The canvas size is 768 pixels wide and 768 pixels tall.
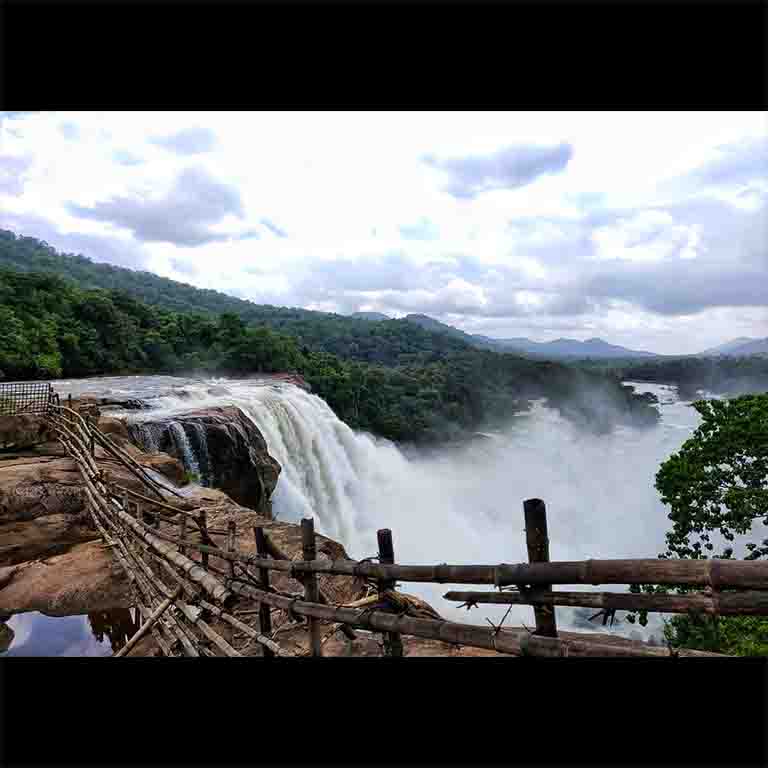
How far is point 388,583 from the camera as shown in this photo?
229cm

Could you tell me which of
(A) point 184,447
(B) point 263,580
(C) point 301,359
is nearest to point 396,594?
(B) point 263,580

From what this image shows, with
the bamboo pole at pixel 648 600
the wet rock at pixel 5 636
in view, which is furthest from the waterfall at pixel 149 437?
the bamboo pole at pixel 648 600

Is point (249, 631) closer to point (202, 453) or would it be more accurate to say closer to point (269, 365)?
point (202, 453)

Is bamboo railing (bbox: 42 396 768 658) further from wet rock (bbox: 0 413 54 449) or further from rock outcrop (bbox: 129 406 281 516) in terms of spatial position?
rock outcrop (bbox: 129 406 281 516)

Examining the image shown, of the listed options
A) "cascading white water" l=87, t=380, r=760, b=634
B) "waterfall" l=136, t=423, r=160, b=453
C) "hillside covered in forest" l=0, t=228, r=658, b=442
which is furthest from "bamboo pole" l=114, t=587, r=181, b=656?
"hillside covered in forest" l=0, t=228, r=658, b=442

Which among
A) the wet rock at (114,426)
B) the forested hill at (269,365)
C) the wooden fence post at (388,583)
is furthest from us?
the forested hill at (269,365)

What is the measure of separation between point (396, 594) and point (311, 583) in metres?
0.48

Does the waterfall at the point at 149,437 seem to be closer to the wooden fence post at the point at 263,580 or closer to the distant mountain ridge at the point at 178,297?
the wooden fence post at the point at 263,580

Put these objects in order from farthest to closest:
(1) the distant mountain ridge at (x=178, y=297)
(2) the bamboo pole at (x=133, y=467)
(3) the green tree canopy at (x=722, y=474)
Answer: (1) the distant mountain ridge at (x=178, y=297) → (3) the green tree canopy at (x=722, y=474) → (2) the bamboo pole at (x=133, y=467)

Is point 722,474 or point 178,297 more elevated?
point 178,297

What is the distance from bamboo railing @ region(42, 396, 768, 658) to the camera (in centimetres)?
137

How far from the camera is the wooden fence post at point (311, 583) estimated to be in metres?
2.55

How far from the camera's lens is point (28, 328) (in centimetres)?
1886

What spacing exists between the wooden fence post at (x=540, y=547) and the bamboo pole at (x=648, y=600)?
3cm
